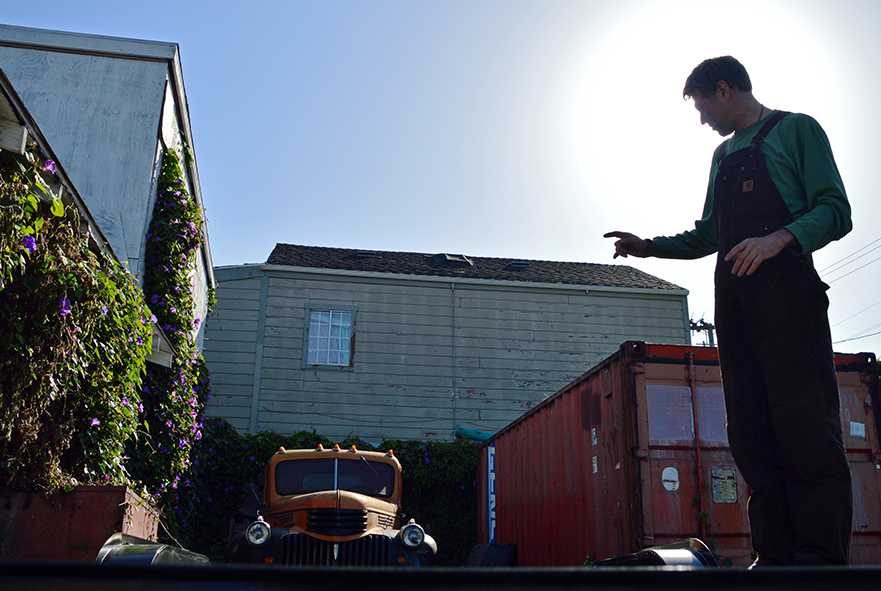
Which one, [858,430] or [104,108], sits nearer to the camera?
[858,430]

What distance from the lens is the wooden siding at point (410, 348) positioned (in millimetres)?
16797

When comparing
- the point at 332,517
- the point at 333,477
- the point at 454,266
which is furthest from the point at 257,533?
the point at 454,266

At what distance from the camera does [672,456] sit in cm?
674

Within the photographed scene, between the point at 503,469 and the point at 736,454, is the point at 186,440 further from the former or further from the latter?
the point at 736,454

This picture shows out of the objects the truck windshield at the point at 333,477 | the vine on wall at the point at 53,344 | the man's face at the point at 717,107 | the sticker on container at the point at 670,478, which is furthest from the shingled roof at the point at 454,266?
the man's face at the point at 717,107

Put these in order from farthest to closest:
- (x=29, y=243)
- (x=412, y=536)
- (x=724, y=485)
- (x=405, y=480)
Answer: (x=405, y=480) → (x=412, y=536) → (x=724, y=485) → (x=29, y=243)

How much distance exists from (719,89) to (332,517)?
6716mm

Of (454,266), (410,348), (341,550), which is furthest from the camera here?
(454,266)

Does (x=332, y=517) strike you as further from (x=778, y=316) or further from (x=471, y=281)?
(x=471, y=281)

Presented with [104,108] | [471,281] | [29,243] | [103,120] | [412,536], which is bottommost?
[412,536]

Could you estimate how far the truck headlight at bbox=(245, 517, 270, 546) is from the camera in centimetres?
731

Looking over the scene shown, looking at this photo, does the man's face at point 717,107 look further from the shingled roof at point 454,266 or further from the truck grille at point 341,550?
the shingled roof at point 454,266

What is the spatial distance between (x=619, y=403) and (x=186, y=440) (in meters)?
6.67

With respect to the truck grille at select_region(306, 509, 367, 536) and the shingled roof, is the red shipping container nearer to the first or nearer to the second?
the truck grille at select_region(306, 509, 367, 536)
